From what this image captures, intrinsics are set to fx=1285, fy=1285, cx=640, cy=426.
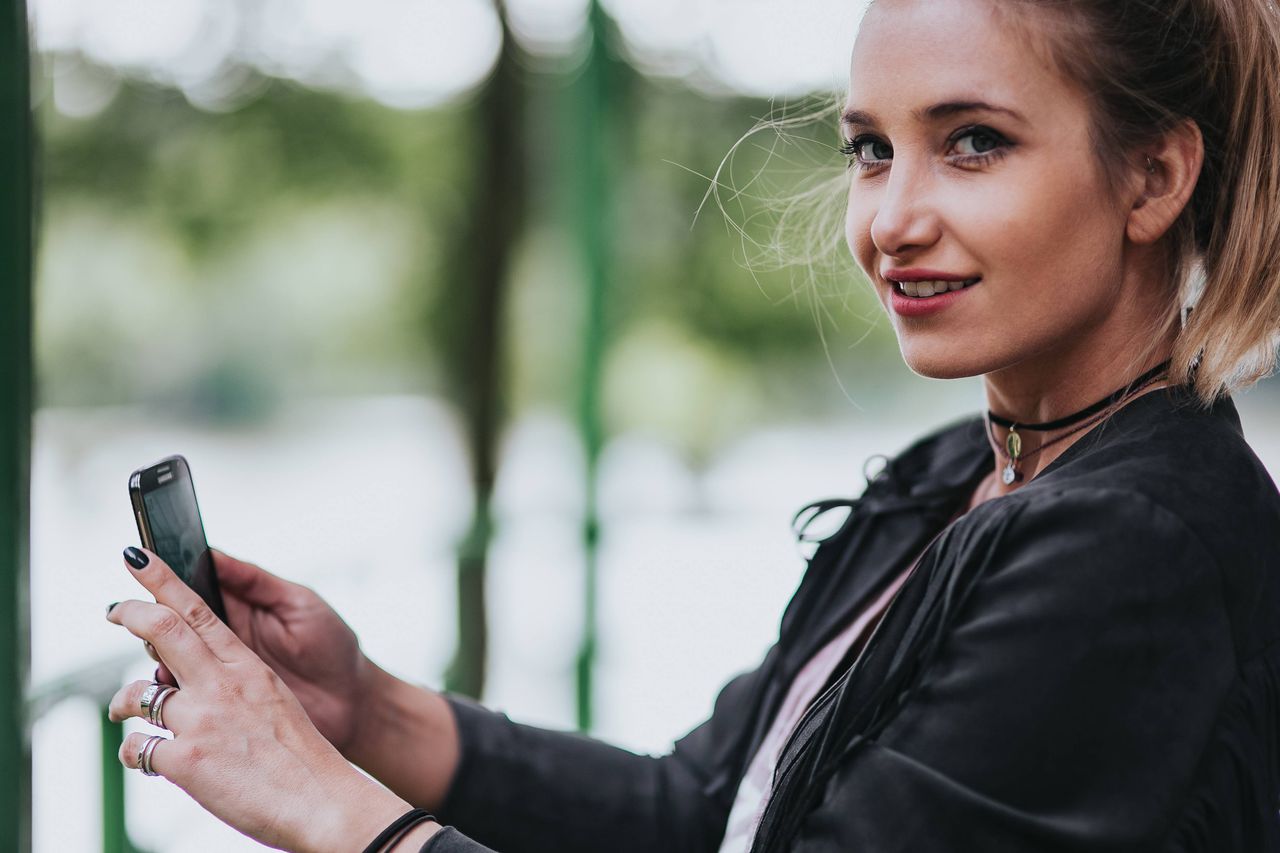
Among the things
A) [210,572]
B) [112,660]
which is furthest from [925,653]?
[112,660]

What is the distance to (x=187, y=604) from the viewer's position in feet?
3.75

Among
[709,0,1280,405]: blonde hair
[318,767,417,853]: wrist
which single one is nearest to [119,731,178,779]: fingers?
[318,767,417,853]: wrist

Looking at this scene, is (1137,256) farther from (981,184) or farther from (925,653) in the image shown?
(925,653)

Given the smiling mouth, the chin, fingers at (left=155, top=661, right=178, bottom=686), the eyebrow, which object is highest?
the eyebrow

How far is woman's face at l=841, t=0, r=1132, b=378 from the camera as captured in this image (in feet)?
3.93

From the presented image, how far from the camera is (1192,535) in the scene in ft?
3.48

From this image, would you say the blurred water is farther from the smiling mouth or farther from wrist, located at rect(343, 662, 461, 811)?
the smiling mouth

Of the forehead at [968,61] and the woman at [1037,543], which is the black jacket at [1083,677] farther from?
the forehead at [968,61]

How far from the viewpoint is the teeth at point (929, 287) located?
124 centimetres

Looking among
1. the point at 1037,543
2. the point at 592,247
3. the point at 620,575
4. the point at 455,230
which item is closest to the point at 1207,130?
the point at 1037,543

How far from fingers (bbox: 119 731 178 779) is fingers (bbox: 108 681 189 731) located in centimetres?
1

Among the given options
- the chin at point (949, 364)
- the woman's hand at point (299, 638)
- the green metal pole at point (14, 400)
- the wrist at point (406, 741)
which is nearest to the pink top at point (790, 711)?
the chin at point (949, 364)

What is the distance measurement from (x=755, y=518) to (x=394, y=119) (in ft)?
6.15

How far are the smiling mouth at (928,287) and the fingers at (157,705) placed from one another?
2.53 feet
